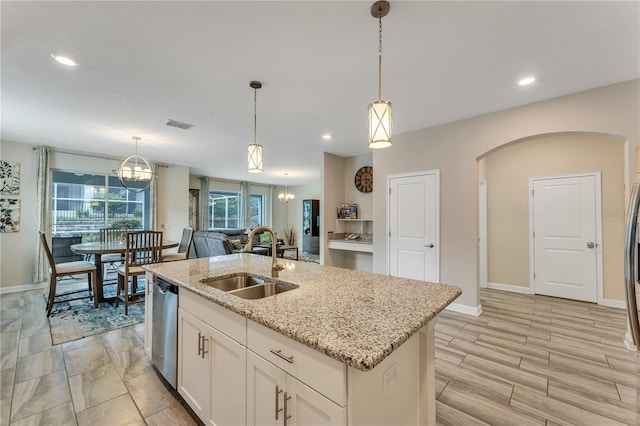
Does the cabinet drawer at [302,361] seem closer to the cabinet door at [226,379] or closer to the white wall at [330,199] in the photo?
the cabinet door at [226,379]

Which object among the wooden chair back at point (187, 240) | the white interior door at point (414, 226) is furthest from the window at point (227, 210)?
the white interior door at point (414, 226)

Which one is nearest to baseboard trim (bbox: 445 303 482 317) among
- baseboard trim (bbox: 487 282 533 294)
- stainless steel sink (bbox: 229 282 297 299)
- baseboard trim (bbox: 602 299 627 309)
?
baseboard trim (bbox: 487 282 533 294)

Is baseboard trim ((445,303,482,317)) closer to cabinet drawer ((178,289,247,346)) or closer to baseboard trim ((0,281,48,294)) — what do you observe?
cabinet drawer ((178,289,247,346))

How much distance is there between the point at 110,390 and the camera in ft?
6.57

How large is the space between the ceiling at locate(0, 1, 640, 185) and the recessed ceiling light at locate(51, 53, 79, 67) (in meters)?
0.04

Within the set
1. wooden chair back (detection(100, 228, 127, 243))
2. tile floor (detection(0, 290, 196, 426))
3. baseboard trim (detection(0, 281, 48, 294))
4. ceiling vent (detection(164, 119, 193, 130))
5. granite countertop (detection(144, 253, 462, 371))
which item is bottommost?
tile floor (detection(0, 290, 196, 426))

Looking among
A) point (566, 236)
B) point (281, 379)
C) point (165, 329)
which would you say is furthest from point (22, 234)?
point (566, 236)

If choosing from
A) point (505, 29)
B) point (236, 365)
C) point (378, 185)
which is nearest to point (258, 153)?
point (236, 365)

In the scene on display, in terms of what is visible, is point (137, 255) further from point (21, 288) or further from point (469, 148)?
point (469, 148)

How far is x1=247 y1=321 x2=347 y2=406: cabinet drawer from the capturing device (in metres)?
0.91

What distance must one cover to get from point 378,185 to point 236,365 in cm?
360

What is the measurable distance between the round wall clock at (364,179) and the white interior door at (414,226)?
43.3 inches

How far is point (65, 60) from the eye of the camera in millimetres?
2184

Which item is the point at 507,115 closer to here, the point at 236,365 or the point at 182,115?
the point at 236,365
